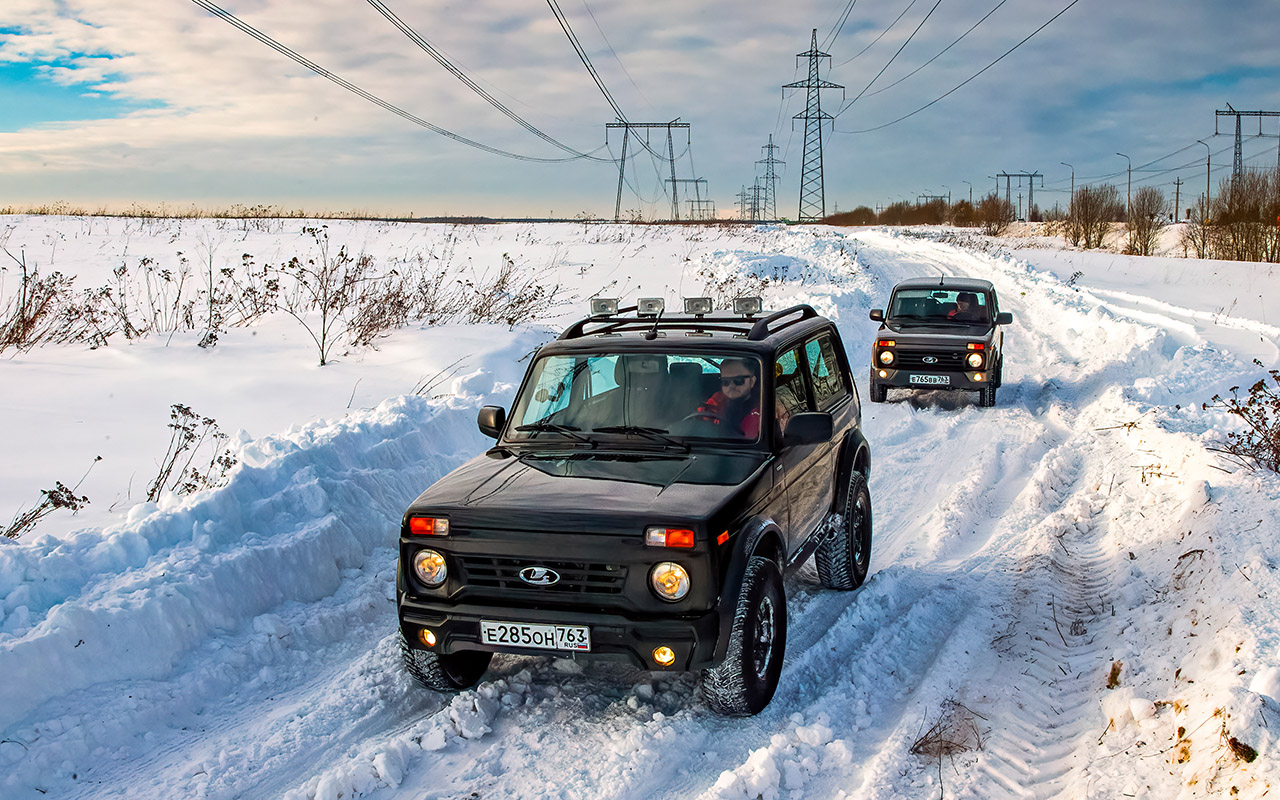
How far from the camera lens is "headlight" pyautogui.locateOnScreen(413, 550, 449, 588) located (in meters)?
4.14

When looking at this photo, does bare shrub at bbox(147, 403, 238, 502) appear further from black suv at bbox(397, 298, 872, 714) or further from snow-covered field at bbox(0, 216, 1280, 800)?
black suv at bbox(397, 298, 872, 714)

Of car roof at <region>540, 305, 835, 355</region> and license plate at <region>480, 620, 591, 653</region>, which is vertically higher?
car roof at <region>540, 305, 835, 355</region>

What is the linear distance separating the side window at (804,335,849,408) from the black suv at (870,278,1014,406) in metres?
6.14

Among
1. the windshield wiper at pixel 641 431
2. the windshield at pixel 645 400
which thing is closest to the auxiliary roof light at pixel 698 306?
the windshield at pixel 645 400

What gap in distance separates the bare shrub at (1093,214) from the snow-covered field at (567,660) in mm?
49068

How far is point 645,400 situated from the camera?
16.4ft

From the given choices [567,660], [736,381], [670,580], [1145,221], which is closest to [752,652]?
[670,580]

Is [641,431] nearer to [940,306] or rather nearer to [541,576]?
[541,576]

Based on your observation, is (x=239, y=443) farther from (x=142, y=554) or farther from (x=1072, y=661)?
(x=1072, y=661)

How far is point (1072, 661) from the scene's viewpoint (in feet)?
16.1

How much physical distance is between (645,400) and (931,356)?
8.49 m

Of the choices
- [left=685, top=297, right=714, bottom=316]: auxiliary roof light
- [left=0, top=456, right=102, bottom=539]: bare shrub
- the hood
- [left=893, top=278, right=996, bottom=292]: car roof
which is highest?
[left=685, top=297, right=714, bottom=316]: auxiliary roof light

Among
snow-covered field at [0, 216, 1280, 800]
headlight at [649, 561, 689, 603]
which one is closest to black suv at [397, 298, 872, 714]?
headlight at [649, 561, 689, 603]

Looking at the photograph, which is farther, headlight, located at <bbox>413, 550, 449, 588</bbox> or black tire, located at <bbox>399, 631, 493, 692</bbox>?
black tire, located at <bbox>399, 631, 493, 692</bbox>
